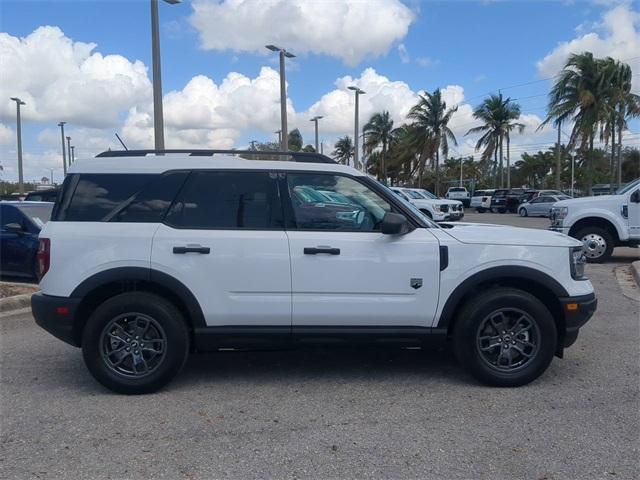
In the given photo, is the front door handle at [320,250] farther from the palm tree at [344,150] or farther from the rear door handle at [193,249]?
the palm tree at [344,150]

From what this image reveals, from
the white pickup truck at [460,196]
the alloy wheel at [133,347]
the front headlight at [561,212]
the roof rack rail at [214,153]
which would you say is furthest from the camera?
the white pickup truck at [460,196]

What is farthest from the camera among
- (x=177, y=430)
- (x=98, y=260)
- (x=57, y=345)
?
(x=57, y=345)

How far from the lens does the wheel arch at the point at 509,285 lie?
4633 mm

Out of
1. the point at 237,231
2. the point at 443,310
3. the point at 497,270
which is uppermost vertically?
the point at 237,231

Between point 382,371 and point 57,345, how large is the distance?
3394 mm

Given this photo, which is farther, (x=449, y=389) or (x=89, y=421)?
(x=449, y=389)

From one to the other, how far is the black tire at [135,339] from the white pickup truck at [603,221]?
931cm

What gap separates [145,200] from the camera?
4.72 m

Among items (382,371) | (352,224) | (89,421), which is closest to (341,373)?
(382,371)

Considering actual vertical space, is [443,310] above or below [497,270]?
below

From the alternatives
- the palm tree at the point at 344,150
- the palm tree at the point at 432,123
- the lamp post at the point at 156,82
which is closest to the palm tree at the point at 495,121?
the palm tree at the point at 432,123

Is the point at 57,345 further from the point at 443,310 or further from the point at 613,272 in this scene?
the point at 613,272

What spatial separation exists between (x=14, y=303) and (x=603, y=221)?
34.6 feet

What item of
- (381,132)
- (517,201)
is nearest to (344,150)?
(381,132)
